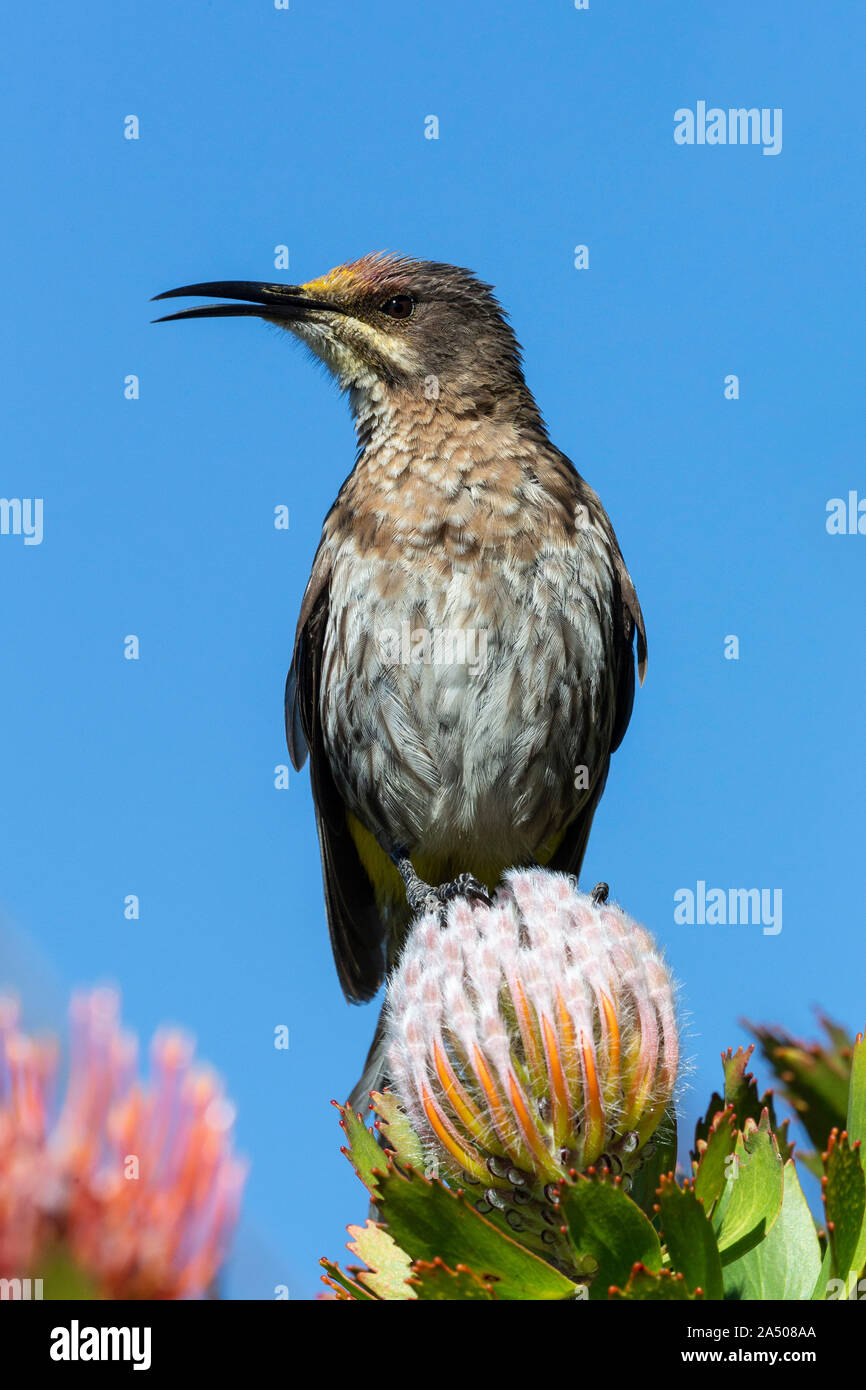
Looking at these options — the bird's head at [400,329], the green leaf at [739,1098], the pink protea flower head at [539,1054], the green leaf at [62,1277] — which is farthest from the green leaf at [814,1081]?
the bird's head at [400,329]

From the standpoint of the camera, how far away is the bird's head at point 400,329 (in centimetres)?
542

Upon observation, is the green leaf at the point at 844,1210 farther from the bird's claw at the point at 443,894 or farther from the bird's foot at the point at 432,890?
the bird's foot at the point at 432,890

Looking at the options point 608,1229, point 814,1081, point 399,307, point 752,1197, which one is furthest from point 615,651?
point 608,1229

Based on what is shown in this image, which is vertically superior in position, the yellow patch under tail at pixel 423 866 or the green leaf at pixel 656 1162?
the yellow patch under tail at pixel 423 866

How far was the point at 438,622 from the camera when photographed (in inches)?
188

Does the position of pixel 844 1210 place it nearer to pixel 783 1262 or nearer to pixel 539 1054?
pixel 783 1262

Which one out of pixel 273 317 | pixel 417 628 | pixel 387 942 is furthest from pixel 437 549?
pixel 387 942

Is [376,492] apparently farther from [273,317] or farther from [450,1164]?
[450,1164]

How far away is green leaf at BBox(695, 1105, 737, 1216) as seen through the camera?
2338 millimetres

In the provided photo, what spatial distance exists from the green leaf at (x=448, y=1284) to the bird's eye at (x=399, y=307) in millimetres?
4361

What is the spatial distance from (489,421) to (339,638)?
3.53 feet
